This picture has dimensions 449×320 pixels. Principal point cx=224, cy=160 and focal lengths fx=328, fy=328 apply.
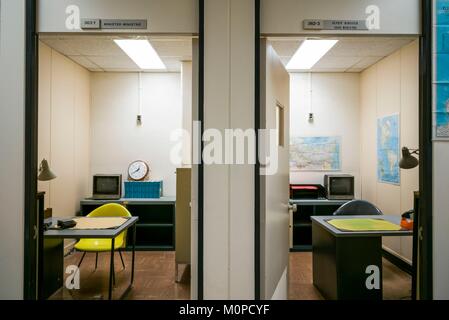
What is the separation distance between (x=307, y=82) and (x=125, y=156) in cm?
322

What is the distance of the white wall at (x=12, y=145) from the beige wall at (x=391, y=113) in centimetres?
373

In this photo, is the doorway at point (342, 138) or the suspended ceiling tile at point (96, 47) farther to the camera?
the suspended ceiling tile at point (96, 47)

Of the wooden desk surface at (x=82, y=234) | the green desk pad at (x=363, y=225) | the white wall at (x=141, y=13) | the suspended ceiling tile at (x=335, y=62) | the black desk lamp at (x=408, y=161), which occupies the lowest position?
the wooden desk surface at (x=82, y=234)

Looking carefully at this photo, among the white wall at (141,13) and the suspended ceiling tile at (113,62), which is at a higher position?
the suspended ceiling tile at (113,62)

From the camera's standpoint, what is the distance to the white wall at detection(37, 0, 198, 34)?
195 cm

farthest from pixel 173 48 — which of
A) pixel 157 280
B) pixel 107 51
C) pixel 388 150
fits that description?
pixel 388 150

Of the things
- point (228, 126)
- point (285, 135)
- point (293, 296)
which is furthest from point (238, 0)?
point (293, 296)

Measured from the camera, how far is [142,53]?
4.42 m

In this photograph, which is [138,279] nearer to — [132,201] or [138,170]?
[132,201]

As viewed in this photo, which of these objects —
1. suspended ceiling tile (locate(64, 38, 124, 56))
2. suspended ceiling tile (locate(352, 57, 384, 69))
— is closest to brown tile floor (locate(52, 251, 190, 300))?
→ suspended ceiling tile (locate(64, 38, 124, 56))

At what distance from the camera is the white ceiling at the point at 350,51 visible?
3.83 metres

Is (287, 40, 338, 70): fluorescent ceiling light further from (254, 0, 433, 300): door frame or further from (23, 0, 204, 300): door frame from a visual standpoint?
(23, 0, 204, 300): door frame

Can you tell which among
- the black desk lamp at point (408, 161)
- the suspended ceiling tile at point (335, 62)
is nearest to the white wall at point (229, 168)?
the black desk lamp at point (408, 161)

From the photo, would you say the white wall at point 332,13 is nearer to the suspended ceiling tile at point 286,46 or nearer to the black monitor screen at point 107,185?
the suspended ceiling tile at point 286,46
